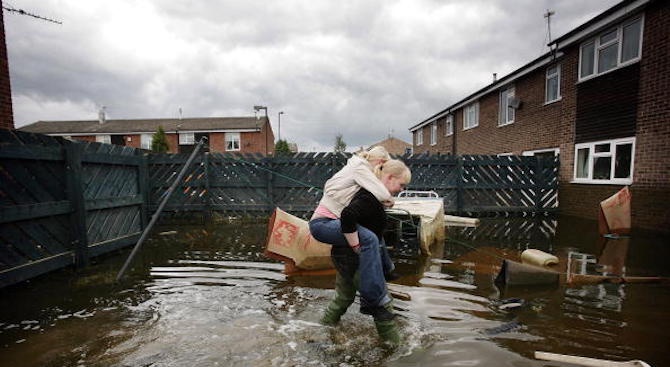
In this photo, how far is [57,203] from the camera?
467cm

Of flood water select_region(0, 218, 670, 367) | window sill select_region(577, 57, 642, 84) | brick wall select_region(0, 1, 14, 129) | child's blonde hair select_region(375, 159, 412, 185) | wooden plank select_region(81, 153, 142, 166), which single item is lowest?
flood water select_region(0, 218, 670, 367)

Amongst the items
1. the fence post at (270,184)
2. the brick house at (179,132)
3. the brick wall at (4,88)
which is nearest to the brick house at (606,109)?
the fence post at (270,184)

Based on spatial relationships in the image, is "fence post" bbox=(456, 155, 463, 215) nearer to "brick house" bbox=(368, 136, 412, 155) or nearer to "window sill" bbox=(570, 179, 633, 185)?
"window sill" bbox=(570, 179, 633, 185)

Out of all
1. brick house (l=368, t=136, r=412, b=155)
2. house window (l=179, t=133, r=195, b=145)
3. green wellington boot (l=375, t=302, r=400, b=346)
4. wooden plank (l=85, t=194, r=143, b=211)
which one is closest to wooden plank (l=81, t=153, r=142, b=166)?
wooden plank (l=85, t=194, r=143, b=211)

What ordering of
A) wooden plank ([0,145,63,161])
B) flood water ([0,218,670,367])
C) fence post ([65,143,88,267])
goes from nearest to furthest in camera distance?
flood water ([0,218,670,367])
wooden plank ([0,145,63,161])
fence post ([65,143,88,267])

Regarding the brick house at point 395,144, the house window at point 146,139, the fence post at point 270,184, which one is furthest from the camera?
the brick house at point 395,144

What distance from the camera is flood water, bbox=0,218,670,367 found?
2607 mm

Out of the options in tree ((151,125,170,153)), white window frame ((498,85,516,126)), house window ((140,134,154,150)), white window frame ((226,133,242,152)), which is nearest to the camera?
white window frame ((498,85,516,126))

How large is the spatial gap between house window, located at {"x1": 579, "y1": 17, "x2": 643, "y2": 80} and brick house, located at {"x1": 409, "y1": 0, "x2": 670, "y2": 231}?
0.08ft

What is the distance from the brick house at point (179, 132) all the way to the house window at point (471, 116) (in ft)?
66.0

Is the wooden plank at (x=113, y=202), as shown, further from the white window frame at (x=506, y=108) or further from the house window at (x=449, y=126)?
the house window at (x=449, y=126)

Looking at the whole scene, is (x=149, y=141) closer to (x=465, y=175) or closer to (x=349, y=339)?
(x=465, y=175)

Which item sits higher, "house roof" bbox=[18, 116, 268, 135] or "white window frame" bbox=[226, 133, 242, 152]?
"house roof" bbox=[18, 116, 268, 135]

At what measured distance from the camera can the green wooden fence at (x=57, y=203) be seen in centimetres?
408
